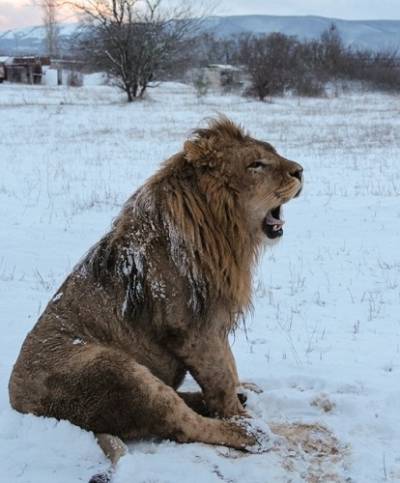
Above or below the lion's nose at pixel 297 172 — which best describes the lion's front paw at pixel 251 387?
below

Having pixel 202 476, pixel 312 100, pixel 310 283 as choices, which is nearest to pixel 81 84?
pixel 312 100

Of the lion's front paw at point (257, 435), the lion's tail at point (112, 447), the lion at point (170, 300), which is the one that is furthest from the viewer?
the lion's front paw at point (257, 435)

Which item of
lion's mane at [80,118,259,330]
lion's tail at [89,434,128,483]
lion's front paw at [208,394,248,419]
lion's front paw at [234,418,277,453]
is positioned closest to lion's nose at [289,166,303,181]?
lion's mane at [80,118,259,330]

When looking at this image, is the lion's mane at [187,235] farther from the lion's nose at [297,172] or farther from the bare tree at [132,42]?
the bare tree at [132,42]

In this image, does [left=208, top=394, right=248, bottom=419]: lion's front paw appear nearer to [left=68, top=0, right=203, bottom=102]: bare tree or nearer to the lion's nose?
the lion's nose

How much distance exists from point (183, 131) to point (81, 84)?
3433 cm

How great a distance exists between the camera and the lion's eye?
158 inches

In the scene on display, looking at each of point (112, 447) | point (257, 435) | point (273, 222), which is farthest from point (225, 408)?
point (273, 222)

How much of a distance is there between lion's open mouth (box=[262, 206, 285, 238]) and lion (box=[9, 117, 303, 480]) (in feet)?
0.04

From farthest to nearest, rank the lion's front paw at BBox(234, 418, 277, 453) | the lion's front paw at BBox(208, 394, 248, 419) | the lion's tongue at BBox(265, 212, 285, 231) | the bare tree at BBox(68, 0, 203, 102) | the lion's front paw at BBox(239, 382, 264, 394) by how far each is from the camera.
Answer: the bare tree at BBox(68, 0, 203, 102), the lion's front paw at BBox(239, 382, 264, 394), the lion's tongue at BBox(265, 212, 285, 231), the lion's front paw at BBox(208, 394, 248, 419), the lion's front paw at BBox(234, 418, 277, 453)

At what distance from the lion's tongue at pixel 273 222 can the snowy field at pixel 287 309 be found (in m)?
0.97

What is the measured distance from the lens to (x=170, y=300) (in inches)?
151

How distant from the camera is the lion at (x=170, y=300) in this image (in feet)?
12.0

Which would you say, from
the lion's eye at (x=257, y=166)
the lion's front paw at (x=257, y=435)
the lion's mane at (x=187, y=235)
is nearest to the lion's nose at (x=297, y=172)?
the lion's eye at (x=257, y=166)
